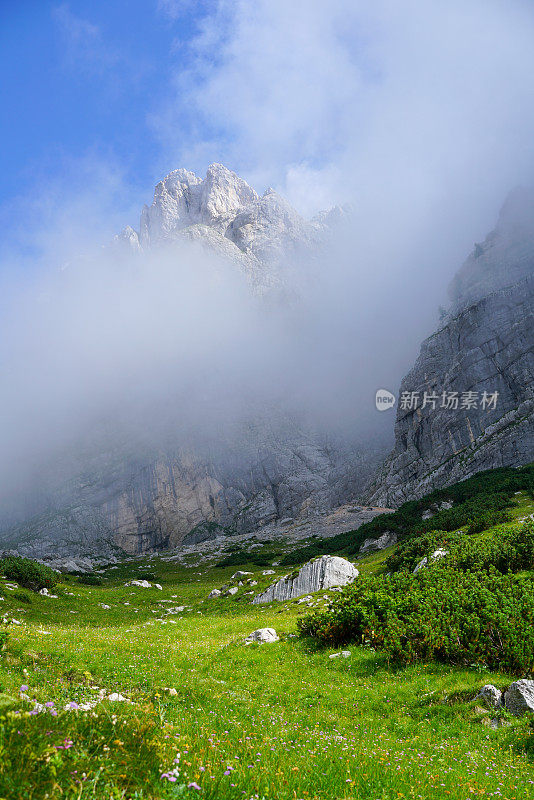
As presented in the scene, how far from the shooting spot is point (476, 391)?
361ft

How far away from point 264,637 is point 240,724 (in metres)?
11.7

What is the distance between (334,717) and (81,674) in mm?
8514

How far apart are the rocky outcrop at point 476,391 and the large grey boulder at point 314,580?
58647 mm

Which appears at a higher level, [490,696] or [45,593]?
[45,593]

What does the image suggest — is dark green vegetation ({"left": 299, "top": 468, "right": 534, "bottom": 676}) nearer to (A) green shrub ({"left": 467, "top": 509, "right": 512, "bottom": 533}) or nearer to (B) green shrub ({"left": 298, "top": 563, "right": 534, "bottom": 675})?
(B) green shrub ({"left": 298, "top": 563, "right": 534, "bottom": 675})

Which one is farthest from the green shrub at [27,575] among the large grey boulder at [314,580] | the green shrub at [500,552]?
the green shrub at [500,552]

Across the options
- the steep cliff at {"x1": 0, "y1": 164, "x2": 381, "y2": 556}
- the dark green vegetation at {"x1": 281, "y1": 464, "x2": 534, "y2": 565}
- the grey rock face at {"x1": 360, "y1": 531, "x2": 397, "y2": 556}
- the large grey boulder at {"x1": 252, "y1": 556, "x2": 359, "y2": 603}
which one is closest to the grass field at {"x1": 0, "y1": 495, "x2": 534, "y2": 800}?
the large grey boulder at {"x1": 252, "y1": 556, "x2": 359, "y2": 603}

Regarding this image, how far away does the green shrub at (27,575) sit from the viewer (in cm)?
3941

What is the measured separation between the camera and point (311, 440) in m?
196

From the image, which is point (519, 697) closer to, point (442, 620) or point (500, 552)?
point (442, 620)

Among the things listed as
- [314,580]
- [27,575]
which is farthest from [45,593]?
[314,580]

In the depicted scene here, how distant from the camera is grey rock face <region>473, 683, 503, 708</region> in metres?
10.9

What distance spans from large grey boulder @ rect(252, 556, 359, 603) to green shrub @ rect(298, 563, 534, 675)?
51.6ft

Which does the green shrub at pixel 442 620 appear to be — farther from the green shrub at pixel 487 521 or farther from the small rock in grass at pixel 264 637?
the green shrub at pixel 487 521
